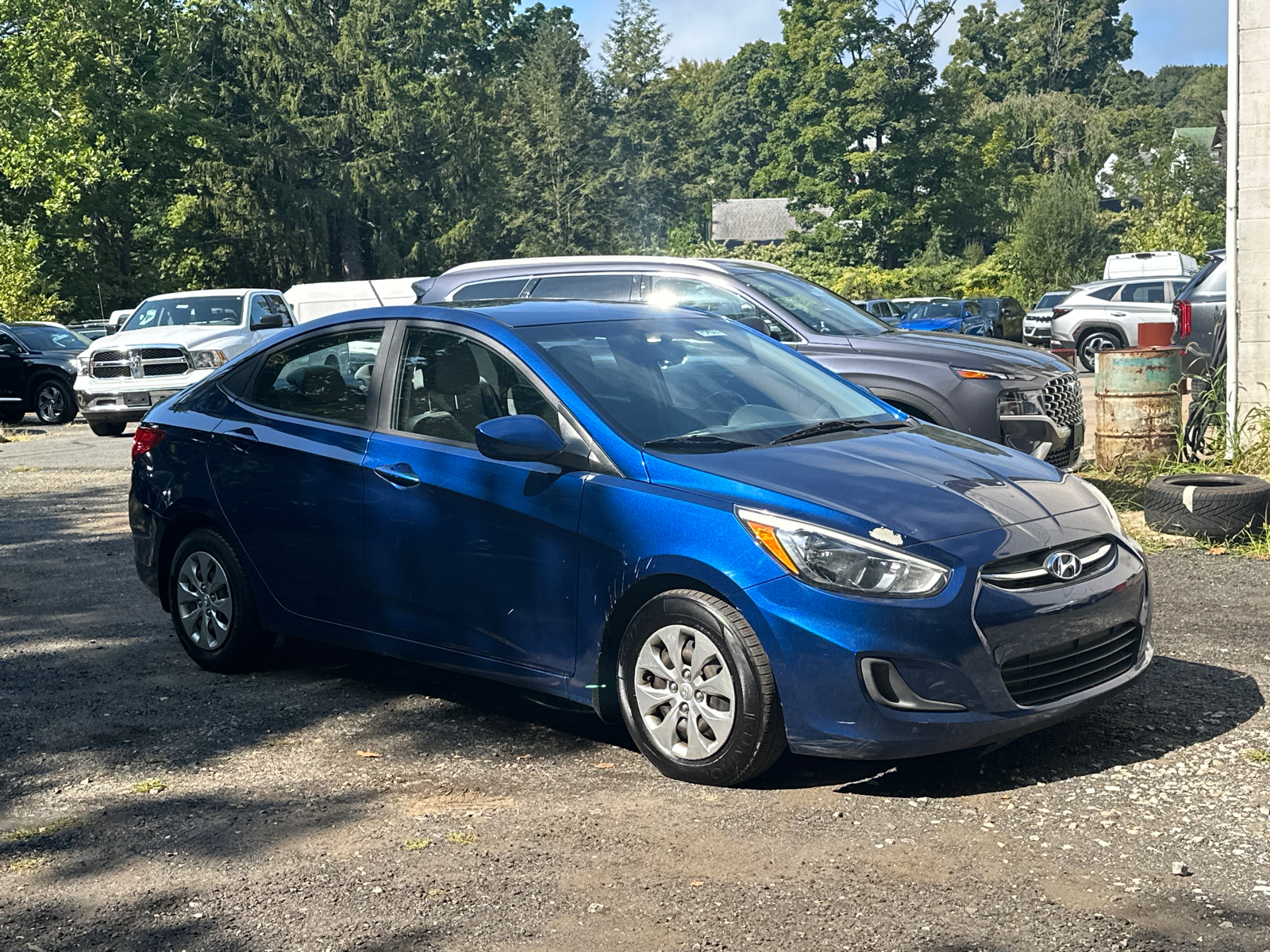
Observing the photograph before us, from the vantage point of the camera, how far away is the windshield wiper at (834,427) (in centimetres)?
532

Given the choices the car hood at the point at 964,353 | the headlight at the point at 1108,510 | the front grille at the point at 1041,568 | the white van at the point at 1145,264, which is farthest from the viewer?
the white van at the point at 1145,264

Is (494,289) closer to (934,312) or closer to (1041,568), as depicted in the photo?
(1041,568)

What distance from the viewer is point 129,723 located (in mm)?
5805

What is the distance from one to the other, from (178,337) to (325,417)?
13.8 metres

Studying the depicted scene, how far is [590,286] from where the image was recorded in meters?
10.5

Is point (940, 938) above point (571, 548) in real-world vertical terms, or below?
below

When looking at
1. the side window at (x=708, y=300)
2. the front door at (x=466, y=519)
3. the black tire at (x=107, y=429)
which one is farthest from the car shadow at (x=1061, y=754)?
the black tire at (x=107, y=429)

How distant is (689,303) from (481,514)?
520 centimetres

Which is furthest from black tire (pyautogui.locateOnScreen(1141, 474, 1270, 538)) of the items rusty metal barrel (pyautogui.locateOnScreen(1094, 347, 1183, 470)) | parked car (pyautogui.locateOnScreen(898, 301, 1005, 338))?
parked car (pyautogui.locateOnScreen(898, 301, 1005, 338))

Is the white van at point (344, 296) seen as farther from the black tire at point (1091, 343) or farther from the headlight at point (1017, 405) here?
the black tire at point (1091, 343)

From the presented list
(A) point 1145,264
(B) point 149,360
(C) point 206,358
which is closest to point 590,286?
(C) point 206,358

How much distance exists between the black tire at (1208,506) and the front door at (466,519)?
521cm

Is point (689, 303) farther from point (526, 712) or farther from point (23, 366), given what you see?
point (23, 366)

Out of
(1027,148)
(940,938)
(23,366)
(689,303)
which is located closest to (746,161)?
(1027,148)
